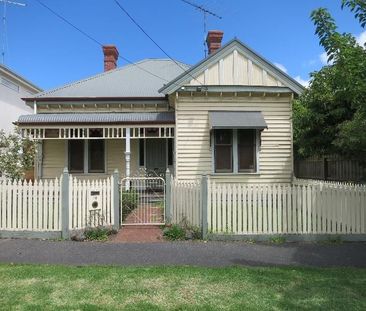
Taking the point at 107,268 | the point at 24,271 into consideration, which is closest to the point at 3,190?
the point at 24,271

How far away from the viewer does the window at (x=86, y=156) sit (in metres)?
17.1

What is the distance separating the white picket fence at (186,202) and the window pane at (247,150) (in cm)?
438

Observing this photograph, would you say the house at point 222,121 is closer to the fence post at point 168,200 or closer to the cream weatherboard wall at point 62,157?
the cream weatherboard wall at point 62,157

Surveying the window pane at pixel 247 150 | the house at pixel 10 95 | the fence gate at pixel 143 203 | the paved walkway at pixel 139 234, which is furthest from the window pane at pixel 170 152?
the house at pixel 10 95

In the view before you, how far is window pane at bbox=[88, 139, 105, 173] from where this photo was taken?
56.6 ft

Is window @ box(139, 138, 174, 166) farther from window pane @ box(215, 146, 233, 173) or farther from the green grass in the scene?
the green grass

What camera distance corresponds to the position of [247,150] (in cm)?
1495

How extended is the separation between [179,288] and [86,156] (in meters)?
12.0

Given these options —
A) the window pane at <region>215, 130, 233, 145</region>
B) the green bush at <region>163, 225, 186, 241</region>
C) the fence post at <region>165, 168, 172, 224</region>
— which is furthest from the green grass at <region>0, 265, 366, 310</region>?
the window pane at <region>215, 130, 233, 145</region>

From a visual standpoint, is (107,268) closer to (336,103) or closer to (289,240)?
(289,240)

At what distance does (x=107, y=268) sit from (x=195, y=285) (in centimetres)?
170

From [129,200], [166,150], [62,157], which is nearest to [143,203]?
[129,200]

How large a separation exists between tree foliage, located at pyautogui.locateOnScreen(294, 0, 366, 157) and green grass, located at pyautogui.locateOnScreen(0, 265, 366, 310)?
9.95 feet

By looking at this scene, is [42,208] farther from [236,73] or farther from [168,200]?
[236,73]
